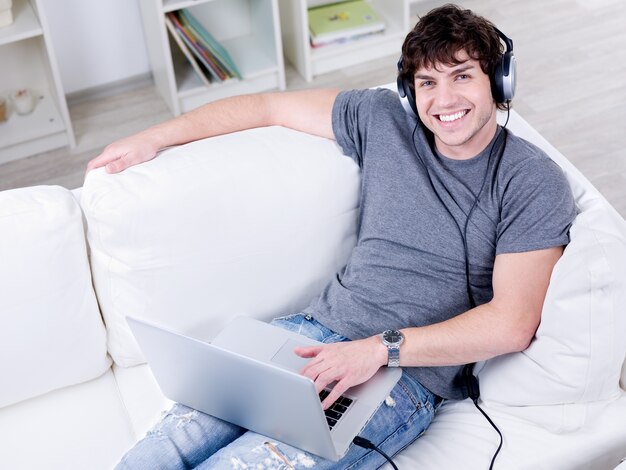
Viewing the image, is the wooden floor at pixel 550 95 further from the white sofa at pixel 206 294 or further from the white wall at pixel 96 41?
the white sofa at pixel 206 294

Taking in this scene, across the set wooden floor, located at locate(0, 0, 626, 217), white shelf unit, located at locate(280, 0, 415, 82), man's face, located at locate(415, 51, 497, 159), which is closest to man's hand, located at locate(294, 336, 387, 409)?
man's face, located at locate(415, 51, 497, 159)

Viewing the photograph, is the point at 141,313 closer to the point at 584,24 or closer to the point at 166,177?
the point at 166,177

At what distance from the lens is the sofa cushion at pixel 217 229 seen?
68.8 inches

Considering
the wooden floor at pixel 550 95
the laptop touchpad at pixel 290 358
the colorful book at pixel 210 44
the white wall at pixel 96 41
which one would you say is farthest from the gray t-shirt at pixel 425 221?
the white wall at pixel 96 41

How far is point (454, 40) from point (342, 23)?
5.53 ft

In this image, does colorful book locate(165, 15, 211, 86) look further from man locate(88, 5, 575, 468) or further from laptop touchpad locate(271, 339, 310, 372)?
laptop touchpad locate(271, 339, 310, 372)

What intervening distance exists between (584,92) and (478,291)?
1.69 meters

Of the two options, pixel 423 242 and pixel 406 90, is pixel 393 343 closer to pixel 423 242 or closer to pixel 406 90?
pixel 423 242

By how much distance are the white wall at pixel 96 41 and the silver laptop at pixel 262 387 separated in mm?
1741

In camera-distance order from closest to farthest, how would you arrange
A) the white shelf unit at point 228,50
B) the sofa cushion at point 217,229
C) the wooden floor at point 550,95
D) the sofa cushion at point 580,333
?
the sofa cushion at point 580,333 → the sofa cushion at point 217,229 → the wooden floor at point 550,95 → the white shelf unit at point 228,50

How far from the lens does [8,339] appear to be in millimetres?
1737

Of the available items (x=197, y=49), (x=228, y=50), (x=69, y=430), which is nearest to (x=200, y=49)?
(x=197, y=49)

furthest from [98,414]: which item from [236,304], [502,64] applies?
[502,64]

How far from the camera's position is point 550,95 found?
3.16m
